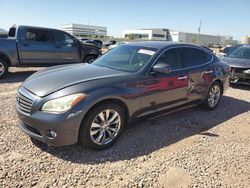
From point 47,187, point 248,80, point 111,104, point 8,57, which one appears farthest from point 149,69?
point 8,57

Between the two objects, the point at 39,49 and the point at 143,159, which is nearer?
the point at 143,159

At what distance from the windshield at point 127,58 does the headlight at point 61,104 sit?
125 centimetres

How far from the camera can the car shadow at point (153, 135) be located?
354 centimetres

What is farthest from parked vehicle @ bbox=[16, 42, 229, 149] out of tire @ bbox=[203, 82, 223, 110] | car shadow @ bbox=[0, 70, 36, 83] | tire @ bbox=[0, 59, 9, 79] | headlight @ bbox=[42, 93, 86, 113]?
tire @ bbox=[0, 59, 9, 79]

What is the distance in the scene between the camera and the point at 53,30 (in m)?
9.40

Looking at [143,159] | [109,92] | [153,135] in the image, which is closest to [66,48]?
[153,135]

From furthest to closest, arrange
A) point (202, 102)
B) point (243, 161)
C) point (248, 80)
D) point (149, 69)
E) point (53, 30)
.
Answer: point (53, 30), point (248, 80), point (202, 102), point (149, 69), point (243, 161)

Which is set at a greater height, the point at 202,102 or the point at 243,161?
the point at 202,102

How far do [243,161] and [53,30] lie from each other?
8.04 m

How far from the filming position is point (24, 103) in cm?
345

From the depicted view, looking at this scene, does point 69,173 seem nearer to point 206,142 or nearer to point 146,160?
point 146,160

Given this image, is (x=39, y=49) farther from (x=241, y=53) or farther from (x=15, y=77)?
(x=241, y=53)

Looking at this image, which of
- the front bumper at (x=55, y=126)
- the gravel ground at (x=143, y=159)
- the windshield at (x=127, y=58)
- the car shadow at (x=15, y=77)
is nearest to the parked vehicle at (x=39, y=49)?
the car shadow at (x=15, y=77)

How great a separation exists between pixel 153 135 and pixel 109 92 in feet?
4.27
